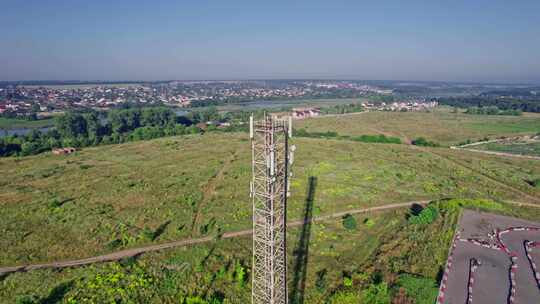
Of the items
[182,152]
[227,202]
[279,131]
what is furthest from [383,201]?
[182,152]

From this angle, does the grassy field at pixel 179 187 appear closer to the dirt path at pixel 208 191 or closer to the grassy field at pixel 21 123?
the dirt path at pixel 208 191

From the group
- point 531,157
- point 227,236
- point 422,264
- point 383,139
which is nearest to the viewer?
point 422,264

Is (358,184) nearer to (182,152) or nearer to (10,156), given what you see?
(182,152)

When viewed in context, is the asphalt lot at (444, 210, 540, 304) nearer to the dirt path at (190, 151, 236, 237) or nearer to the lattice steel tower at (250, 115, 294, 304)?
the lattice steel tower at (250, 115, 294, 304)

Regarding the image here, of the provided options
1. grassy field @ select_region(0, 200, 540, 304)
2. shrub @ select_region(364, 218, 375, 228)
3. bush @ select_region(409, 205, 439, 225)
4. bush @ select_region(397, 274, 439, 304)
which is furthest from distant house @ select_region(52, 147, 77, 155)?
bush @ select_region(397, 274, 439, 304)

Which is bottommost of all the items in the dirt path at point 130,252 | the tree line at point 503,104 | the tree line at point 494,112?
the dirt path at point 130,252

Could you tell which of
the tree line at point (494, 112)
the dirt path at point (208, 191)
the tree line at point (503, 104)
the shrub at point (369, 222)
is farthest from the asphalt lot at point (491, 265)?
the tree line at point (503, 104)
